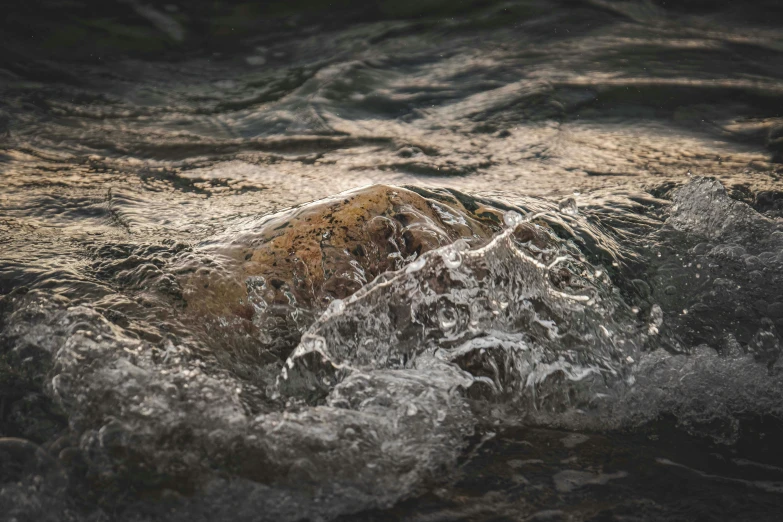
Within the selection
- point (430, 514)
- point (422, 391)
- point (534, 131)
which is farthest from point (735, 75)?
point (430, 514)

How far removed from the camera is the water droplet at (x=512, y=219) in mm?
2566

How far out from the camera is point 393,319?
2.23 meters

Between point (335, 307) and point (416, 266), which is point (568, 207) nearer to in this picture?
point (416, 266)

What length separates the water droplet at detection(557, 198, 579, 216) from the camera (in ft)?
9.80

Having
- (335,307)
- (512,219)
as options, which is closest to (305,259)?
(335,307)

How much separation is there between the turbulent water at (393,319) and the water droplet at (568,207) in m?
0.07

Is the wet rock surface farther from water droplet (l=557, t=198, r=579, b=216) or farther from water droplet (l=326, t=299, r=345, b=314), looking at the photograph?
water droplet (l=557, t=198, r=579, b=216)

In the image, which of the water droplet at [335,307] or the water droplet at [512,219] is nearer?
the water droplet at [335,307]

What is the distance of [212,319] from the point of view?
2.21m

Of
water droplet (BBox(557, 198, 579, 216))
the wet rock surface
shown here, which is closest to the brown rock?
the wet rock surface

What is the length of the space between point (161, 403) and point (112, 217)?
149cm

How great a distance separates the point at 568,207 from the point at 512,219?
534mm

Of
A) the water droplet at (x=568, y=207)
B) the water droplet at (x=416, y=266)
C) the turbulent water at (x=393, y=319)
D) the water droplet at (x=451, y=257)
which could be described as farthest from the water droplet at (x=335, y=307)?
the water droplet at (x=568, y=207)

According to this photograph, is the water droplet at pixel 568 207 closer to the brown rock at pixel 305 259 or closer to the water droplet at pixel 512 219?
the water droplet at pixel 512 219
